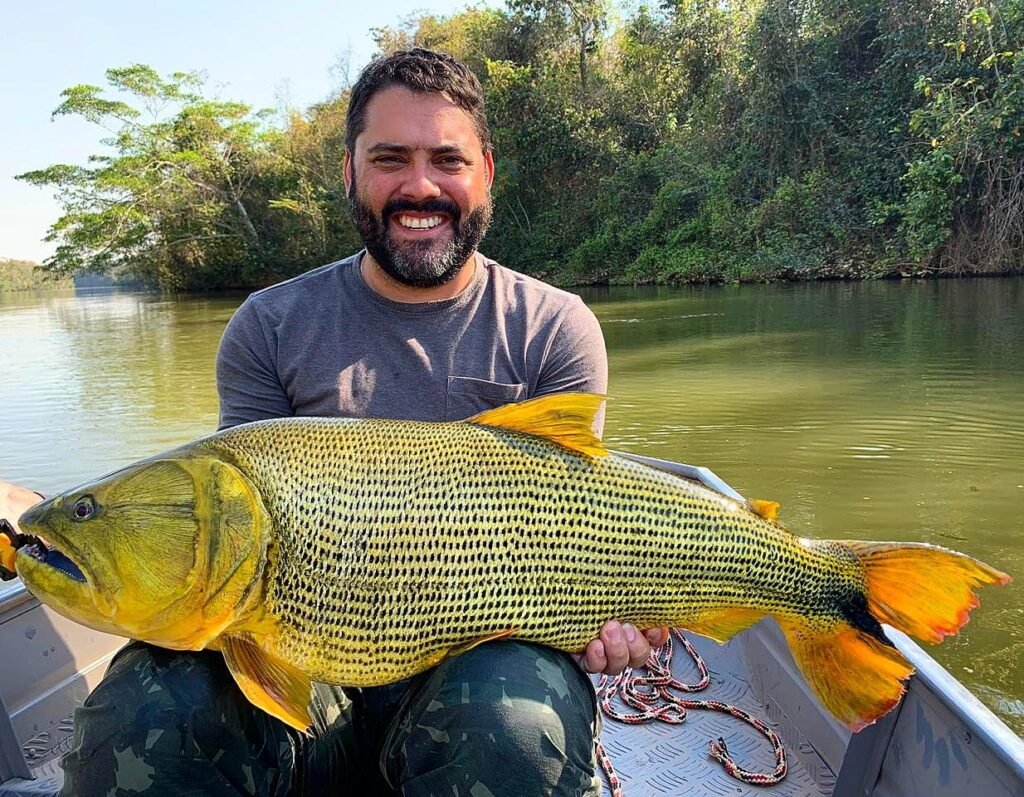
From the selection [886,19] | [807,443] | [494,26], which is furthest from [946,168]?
[494,26]

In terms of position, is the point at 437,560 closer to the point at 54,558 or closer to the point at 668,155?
the point at 54,558

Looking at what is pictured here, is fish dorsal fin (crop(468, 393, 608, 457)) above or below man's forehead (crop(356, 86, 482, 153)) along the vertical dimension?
below

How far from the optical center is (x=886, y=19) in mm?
20203

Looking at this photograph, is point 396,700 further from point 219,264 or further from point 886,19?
point 219,264

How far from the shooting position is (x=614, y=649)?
1.66 meters

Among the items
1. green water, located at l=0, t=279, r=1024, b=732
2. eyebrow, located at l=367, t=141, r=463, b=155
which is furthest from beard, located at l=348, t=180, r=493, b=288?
green water, located at l=0, t=279, r=1024, b=732

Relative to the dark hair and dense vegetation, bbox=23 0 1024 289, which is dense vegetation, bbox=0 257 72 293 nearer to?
dense vegetation, bbox=23 0 1024 289

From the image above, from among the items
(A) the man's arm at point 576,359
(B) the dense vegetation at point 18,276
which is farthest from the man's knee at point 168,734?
(B) the dense vegetation at point 18,276

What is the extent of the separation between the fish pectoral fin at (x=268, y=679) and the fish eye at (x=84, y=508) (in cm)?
Answer: 34

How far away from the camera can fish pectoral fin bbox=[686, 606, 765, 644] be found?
5.81ft

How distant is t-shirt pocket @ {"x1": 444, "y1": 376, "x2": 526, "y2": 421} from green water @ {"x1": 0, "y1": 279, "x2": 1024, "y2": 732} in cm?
272

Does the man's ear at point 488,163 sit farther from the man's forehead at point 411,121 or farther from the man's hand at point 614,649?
the man's hand at point 614,649

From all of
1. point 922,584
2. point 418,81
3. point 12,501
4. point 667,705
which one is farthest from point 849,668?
point 12,501

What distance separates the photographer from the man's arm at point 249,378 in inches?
87.0
